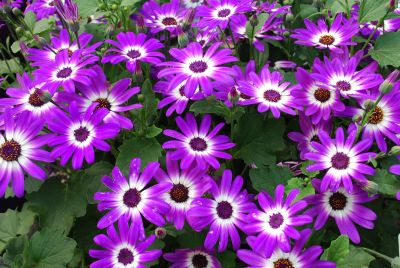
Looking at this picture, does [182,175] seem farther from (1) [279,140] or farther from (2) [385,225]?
(2) [385,225]

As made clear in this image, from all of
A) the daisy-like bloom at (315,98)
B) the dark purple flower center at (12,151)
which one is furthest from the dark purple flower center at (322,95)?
the dark purple flower center at (12,151)

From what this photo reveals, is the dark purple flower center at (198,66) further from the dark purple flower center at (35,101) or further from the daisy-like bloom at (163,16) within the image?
the dark purple flower center at (35,101)

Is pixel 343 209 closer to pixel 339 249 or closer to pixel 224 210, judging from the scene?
pixel 339 249

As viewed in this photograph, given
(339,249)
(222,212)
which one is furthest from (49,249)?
(339,249)

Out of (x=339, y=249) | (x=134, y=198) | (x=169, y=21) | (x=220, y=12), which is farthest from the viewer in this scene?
(x=169, y=21)

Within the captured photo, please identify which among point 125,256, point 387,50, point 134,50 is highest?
point 387,50

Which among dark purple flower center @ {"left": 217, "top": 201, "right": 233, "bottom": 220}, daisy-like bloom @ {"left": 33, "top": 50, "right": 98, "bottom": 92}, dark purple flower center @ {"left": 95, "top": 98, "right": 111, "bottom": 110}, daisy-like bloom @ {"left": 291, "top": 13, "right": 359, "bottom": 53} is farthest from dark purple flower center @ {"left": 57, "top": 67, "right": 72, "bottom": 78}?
daisy-like bloom @ {"left": 291, "top": 13, "right": 359, "bottom": 53}

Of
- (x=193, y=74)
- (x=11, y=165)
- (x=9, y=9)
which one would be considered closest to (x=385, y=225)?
(x=193, y=74)
